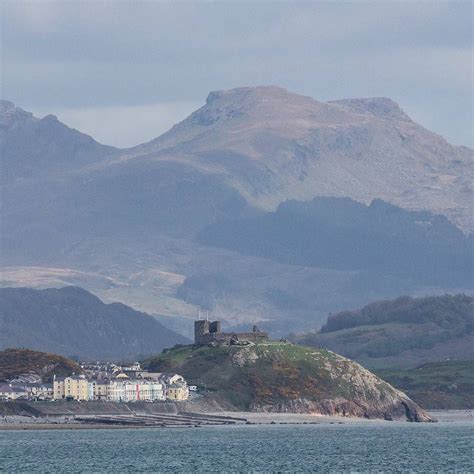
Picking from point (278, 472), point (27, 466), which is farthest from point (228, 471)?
point (27, 466)

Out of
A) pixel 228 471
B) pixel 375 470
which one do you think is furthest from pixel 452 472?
pixel 228 471

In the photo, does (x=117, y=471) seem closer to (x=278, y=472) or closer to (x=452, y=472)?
(x=278, y=472)

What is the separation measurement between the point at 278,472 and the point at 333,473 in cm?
591

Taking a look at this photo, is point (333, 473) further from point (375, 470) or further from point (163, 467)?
point (163, 467)

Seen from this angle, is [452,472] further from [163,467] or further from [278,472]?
[163,467]

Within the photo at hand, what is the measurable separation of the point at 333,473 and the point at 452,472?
12.3 meters

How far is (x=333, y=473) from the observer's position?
193m

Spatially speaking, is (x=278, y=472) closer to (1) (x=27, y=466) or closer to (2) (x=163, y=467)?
(2) (x=163, y=467)

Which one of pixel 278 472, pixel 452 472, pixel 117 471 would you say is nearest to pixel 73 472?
pixel 117 471

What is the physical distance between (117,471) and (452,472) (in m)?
34.3

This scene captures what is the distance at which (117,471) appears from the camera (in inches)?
7628

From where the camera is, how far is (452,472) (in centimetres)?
19450

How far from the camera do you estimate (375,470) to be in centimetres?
19638

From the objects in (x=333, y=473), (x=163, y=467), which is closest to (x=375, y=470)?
(x=333, y=473)
